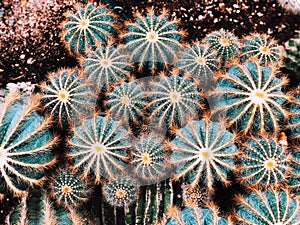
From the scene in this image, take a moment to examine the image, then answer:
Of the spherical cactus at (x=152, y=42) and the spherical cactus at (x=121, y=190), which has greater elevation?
the spherical cactus at (x=152, y=42)

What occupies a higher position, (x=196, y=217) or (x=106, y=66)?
(x=106, y=66)

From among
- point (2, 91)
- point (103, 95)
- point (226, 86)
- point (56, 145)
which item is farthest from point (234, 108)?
point (2, 91)

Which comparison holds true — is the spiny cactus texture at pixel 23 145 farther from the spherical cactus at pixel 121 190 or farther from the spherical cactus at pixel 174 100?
the spherical cactus at pixel 174 100

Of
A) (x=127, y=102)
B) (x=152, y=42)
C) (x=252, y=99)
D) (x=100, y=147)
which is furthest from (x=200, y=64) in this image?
(x=100, y=147)

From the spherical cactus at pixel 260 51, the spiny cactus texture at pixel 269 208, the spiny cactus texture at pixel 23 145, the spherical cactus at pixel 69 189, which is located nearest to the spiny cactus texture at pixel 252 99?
the spherical cactus at pixel 260 51

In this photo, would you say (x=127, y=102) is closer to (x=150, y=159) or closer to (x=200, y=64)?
(x=150, y=159)

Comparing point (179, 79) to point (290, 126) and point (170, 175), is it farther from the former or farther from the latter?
point (290, 126)
